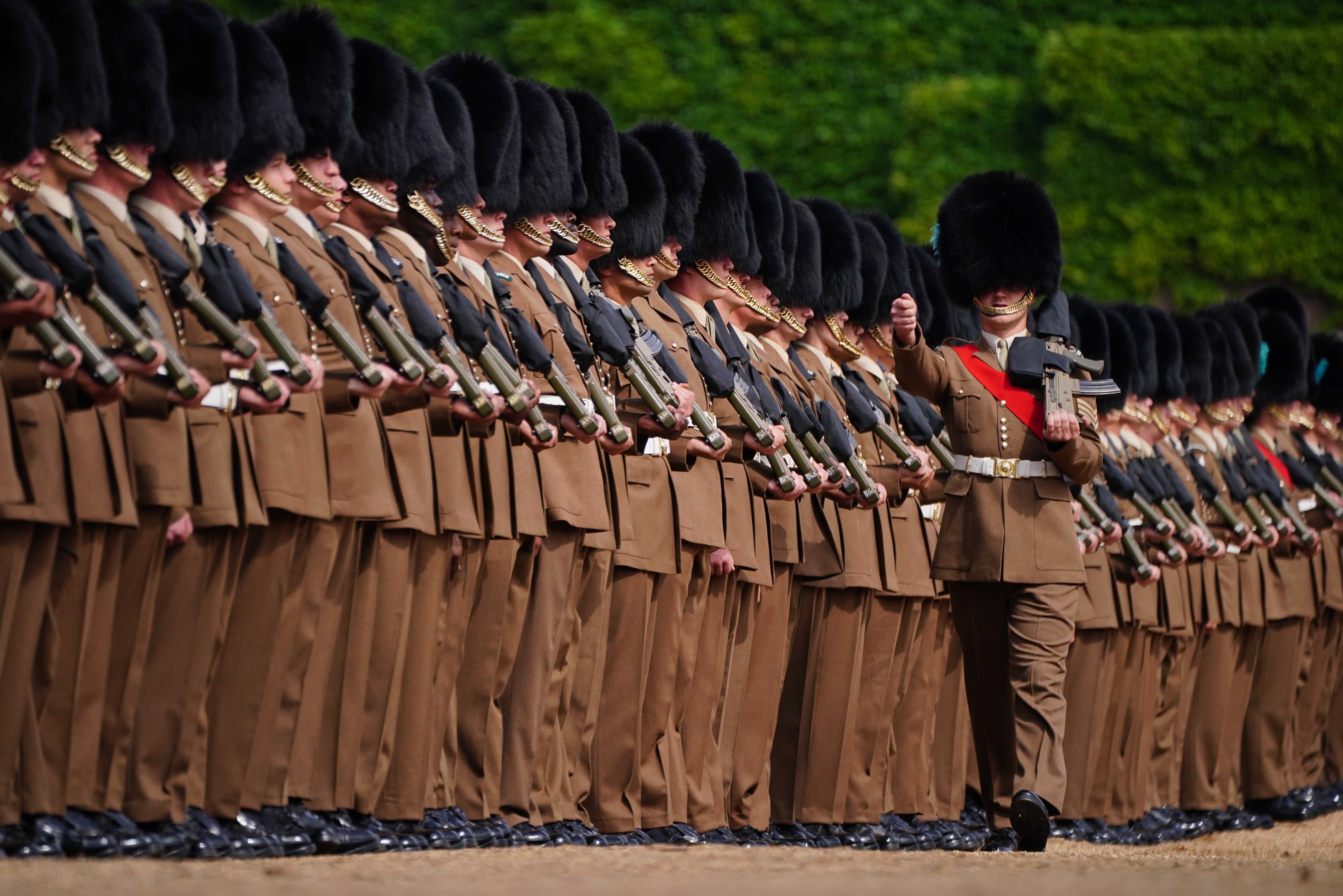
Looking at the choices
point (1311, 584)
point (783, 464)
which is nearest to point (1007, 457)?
point (783, 464)

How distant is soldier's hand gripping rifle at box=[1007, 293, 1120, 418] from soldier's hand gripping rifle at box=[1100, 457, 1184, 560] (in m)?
2.81

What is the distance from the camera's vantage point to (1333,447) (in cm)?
1328

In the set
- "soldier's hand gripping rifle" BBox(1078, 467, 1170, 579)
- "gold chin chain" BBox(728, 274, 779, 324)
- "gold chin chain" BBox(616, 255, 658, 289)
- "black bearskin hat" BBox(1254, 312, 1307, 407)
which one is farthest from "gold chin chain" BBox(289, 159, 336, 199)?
"black bearskin hat" BBox(1254, 312, 1307, 407)

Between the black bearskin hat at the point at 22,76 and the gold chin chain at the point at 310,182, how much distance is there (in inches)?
43.6

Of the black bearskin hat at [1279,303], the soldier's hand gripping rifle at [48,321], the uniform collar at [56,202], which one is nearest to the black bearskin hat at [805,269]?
the uniform collar at [56,202]

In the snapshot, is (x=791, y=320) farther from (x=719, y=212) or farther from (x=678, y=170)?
(x=678, y=170)

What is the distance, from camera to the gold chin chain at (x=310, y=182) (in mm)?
6250

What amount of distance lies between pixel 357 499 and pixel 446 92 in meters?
1.83

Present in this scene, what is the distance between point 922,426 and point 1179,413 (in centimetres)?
323

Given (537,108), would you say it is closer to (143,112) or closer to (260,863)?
(143,112)

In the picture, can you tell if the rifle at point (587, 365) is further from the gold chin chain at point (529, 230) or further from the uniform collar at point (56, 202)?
the uniform collar at point (56, 202)

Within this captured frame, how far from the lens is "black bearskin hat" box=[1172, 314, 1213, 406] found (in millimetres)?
11961

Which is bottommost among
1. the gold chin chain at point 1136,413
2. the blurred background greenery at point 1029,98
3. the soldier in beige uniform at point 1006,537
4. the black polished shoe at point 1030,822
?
the black polished shoe at point 1030,822

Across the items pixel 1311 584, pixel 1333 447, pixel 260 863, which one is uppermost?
pixel 1333 447
